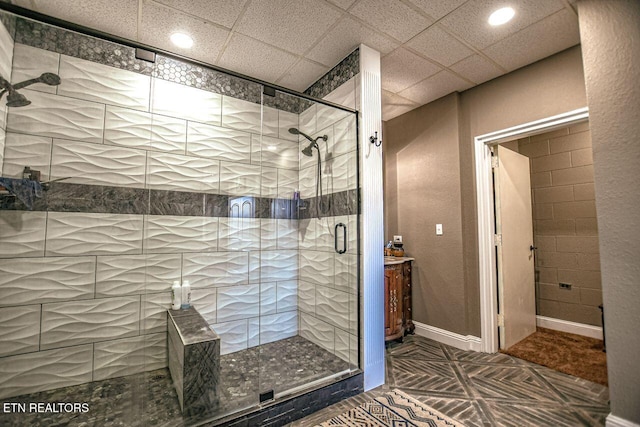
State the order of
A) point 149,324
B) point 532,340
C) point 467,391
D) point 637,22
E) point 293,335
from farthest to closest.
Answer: point 532,340 → point 293,335 → point 149,324 → point 467,391 → point 637,22

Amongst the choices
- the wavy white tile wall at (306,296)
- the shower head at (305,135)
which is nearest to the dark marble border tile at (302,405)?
the wavy white tile wall at (306,296)

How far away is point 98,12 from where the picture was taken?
6.56 ft

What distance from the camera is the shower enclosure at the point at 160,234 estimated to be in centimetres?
187

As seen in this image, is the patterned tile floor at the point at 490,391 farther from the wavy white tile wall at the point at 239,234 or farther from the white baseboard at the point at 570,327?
the wavy white tile wall at the point at 239,234

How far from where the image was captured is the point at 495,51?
2436 millimetres

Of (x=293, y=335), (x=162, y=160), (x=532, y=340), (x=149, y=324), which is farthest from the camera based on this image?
(x=532, y=340)

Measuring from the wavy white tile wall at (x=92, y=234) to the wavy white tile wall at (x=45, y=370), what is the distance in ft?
2.25

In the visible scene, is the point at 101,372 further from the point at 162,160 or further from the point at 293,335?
the point at 162,160

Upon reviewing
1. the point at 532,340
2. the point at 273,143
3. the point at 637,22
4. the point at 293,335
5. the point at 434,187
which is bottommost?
the point at 532,340

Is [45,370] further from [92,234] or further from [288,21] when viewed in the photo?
[288,21]

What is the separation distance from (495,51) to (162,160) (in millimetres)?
2983

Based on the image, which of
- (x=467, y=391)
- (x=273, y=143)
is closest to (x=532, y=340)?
(x=467, y=391)

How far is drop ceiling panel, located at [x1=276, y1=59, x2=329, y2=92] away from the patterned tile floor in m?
2.77

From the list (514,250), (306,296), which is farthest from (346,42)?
(514,250)
